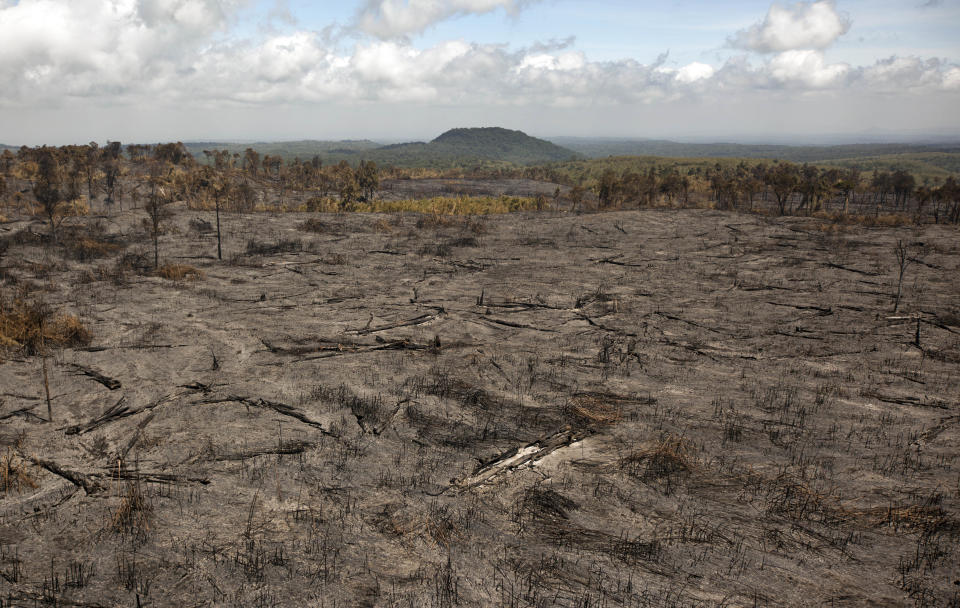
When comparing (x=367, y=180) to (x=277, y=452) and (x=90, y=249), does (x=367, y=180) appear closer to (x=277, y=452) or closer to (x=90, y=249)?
(x=90, y=249)

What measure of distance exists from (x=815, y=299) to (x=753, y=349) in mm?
7351

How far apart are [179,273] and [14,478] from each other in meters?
17.1

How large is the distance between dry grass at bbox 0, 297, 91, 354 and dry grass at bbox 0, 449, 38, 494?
6.54 m

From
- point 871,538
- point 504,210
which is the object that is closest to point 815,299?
point 871,538

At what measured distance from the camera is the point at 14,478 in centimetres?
862

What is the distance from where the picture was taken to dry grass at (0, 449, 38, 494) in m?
8.47

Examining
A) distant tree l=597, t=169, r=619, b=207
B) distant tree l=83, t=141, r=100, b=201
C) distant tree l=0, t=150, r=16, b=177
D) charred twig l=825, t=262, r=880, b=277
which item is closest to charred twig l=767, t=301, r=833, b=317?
charred twig l=825, t=262, r=880, b=277

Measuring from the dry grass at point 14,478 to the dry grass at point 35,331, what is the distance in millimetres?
6537

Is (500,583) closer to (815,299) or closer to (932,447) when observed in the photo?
(932,447)

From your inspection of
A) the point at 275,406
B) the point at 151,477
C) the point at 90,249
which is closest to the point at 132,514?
the point at 151,477

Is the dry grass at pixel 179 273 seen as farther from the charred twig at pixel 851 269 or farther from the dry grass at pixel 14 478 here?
the charred twig at pixel 851 269

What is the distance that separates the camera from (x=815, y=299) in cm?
2077

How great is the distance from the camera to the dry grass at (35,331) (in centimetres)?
1445

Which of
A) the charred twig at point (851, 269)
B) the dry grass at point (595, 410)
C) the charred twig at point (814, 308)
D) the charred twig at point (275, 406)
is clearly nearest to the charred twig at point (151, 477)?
the charred twig at point (275, 406)
